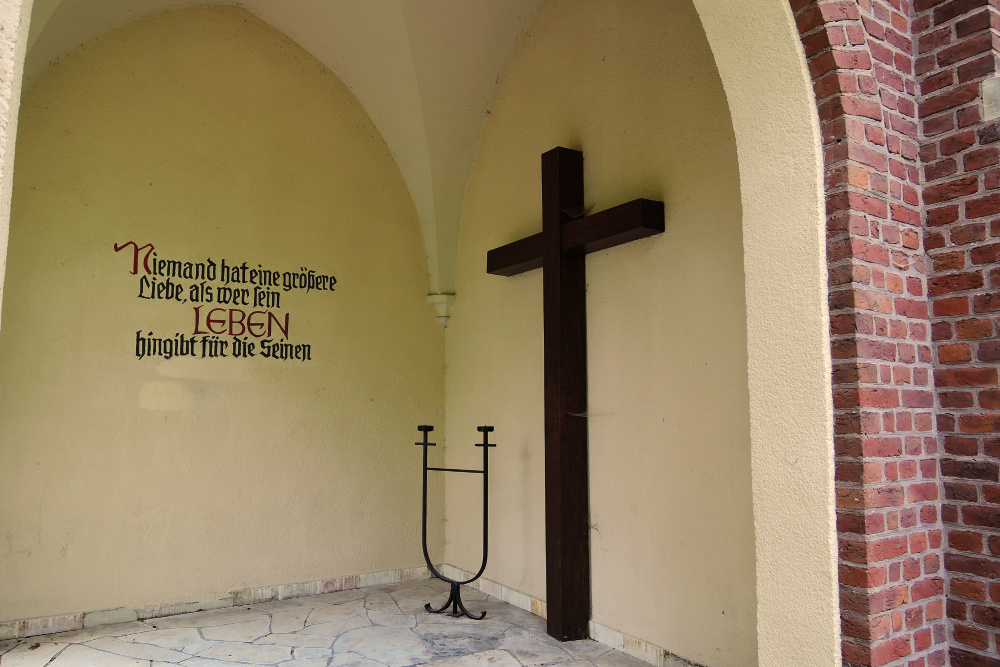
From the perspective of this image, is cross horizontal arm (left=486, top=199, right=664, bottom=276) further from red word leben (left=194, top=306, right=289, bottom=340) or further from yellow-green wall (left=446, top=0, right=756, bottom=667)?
red word leben (left=194, top=306, right=289, bottom=340)

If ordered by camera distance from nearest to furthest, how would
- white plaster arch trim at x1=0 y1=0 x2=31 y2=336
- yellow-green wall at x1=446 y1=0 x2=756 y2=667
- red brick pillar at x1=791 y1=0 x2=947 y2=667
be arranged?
white plaster arch trim at x1=0 y1=0 x2=31 y2=336, red brick pillar at x1=791 y1=0 x2=947 y2=667, yellow-green wall at x1=446 y1=0 x2=756 y2=667

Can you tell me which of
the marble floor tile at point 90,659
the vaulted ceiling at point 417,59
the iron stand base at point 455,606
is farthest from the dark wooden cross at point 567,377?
the marble floor tile at point 90,659

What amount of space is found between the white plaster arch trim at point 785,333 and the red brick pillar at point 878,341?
0.04 metres

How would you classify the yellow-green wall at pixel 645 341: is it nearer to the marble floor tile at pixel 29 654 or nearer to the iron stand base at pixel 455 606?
the iron stand base at pixel 455 606

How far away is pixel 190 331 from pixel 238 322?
29cm

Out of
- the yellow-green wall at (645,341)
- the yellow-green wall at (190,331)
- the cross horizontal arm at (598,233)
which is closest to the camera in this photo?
the yellow-green wall at (645,341)

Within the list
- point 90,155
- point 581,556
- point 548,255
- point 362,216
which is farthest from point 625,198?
point 90,155

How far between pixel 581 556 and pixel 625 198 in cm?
183

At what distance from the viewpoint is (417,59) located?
453 centimetres

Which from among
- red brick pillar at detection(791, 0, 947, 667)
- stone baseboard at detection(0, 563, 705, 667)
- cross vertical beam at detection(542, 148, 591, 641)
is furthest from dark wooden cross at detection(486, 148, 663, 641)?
red brick pillar at detection(791, 0, 947, 667)

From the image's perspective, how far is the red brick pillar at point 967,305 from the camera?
194 centimetres

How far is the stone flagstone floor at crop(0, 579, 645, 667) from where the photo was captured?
3.28 metres

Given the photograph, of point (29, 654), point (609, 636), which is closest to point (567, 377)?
point (609, 636)

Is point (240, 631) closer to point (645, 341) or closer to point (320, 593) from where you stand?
point (320, 593)
